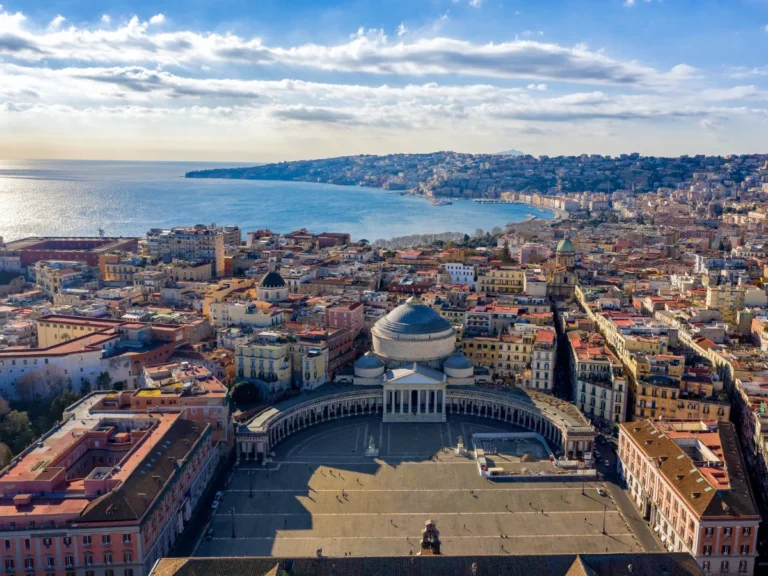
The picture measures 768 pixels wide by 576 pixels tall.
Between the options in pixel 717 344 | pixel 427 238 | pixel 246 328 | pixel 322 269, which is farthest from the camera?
pixel 427 238

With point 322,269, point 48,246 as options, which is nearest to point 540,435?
point 322,269

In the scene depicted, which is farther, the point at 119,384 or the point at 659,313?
the point at 659,313

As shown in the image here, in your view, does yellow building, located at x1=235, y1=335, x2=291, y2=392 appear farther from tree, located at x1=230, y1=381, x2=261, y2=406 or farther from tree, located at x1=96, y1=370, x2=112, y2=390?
tree, located at x1=96, y1=370, x2=112, y2=390

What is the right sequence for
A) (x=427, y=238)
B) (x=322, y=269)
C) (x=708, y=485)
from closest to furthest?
(x=708, y=485) → (x=322, y=269) → (x=427, y=238)

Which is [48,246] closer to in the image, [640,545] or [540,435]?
[540,435]

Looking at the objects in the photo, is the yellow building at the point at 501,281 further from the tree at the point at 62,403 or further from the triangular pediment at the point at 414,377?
the tree at the point at 62,403

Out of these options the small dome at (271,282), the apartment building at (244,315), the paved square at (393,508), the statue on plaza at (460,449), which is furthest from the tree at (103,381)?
the statue on plaza at (460,449)
